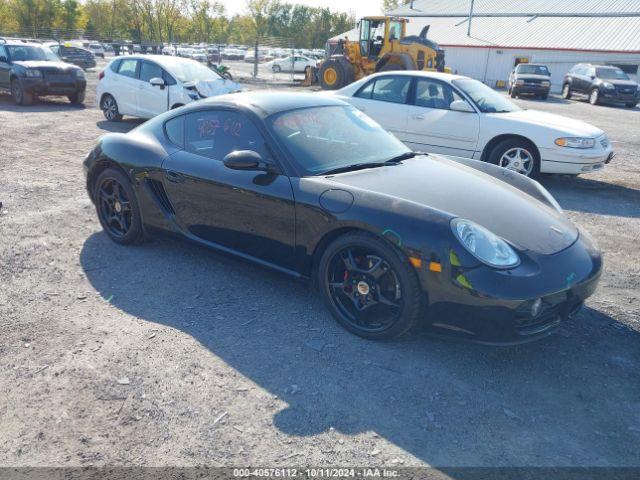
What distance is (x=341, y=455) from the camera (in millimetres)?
2580

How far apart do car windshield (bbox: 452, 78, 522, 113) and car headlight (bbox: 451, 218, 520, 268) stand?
520 centimetres

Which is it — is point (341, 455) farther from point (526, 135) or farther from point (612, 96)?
point (612, 96)

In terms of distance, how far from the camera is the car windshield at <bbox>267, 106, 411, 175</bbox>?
3.94 meters

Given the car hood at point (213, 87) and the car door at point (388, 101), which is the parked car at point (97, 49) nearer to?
the car hood at point (213, 87)

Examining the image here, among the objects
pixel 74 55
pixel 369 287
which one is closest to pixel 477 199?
pixel 369 287

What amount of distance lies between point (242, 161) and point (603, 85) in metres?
23.3

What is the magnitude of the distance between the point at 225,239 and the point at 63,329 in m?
1.26

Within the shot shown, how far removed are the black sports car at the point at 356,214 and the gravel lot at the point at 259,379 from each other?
305mm

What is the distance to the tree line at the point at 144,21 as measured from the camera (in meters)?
48.4

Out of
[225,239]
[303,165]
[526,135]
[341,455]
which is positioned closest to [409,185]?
[303,165]

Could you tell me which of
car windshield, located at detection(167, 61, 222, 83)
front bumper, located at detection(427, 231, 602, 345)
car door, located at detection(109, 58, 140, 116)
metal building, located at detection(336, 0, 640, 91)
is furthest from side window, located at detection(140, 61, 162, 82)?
metal building, located at detection(336, 0, 640, 91)

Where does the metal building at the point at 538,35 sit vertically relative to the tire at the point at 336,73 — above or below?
above

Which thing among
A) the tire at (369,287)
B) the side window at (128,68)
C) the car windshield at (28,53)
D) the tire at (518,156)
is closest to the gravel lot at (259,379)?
the tire at (369,287)

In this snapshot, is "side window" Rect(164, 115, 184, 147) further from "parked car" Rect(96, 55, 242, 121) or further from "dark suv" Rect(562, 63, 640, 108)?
"dark suv" Rect(562, 63, 640, 108)
